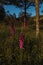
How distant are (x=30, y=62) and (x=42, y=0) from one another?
25939 millimetres

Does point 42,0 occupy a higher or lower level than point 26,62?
higher

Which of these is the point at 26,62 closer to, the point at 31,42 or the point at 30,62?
the point at 30,62

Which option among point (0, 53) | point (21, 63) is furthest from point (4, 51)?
point (21, 63)

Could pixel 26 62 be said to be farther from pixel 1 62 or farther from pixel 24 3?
pixel 24 3

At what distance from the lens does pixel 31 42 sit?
318 inches

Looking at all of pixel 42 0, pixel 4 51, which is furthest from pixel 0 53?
pixel 42 0

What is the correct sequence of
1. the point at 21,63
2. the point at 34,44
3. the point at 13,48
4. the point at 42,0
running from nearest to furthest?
1. the point at 21,63
2. the point at 13,48
3. the point at 34,44
4. the point at 42,0

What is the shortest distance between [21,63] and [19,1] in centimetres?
2736

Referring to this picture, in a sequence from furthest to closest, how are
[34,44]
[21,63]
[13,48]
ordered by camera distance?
[34,44] → [13,48] → [21,63]

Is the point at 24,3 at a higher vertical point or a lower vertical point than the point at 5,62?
higher

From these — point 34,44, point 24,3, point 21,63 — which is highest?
point 24,3

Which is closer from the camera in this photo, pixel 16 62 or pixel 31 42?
pixel 16 62

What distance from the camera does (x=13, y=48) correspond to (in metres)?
7.45

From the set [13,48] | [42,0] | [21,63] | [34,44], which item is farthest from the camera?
[42,0]
